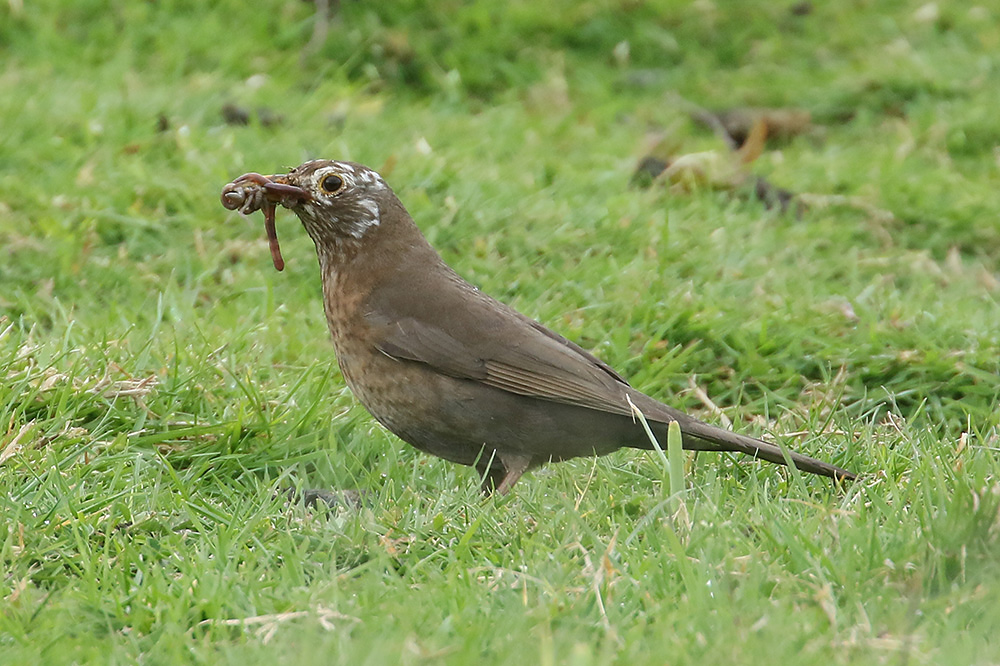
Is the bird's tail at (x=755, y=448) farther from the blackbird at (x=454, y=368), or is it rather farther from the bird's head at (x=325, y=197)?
the bird's head at (x=325, y=197)

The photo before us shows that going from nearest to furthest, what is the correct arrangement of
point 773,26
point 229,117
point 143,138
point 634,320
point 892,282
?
1. point 634,320
2. point 892,282
3. point 143,138
4. point 229,117
5. point 773,26

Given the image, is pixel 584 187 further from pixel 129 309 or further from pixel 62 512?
pixel 62 512

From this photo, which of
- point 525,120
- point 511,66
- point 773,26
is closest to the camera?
point 525,120

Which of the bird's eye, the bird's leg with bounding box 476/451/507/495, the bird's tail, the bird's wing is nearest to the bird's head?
the bird's eye

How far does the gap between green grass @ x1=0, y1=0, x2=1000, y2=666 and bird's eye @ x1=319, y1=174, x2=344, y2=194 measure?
0.65 metres

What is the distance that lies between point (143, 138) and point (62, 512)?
3.68m

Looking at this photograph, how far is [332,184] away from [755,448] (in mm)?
1646

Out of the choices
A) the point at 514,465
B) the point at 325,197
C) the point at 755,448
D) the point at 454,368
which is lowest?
the point at 514,465

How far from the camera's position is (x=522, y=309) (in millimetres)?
5812

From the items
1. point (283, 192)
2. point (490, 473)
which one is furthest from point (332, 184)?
point (490, 473)

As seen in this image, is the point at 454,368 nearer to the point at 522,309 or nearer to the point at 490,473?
the point at 490,473

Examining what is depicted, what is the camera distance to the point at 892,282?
6484 mm

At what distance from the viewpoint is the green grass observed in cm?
308

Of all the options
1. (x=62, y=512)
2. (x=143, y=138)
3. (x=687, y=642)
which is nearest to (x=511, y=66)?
(x=143, y=138)
